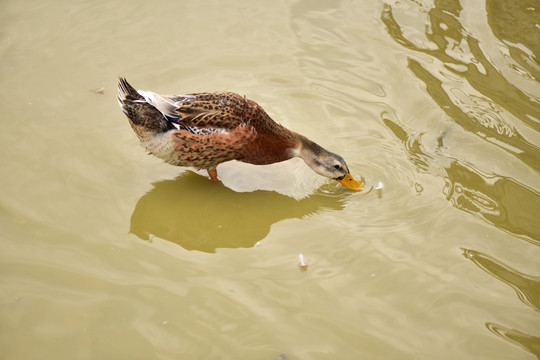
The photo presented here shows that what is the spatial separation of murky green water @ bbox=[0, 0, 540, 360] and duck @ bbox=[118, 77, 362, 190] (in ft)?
1.11

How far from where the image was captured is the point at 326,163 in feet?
17.2

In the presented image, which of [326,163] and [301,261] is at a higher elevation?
[326,163]

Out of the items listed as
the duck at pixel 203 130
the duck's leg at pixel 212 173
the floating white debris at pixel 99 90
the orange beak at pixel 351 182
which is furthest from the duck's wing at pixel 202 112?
the floating white debris at pixel 99 90

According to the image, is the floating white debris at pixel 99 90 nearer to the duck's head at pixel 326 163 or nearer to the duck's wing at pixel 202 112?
the duck's wing at pixel 202 112

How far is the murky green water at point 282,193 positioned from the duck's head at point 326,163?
5.6 inches

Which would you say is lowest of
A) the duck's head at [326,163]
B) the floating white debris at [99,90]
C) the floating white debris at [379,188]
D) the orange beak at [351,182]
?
the floating white debris at [379,188]

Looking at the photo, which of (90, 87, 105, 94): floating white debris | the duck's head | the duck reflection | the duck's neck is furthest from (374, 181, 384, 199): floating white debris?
(90, 87, 105, 94): floating white debris

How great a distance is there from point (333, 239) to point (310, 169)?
115cm

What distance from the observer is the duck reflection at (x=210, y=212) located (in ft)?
15.8

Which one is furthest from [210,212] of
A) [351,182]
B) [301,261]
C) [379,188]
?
[379,188]

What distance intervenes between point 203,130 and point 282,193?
1035mm

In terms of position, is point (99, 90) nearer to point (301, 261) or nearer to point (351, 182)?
point (351, 182)

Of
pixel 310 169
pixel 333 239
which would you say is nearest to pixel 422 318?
pixel 333 239

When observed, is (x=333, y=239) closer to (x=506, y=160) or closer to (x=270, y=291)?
(x=270, y=291)
